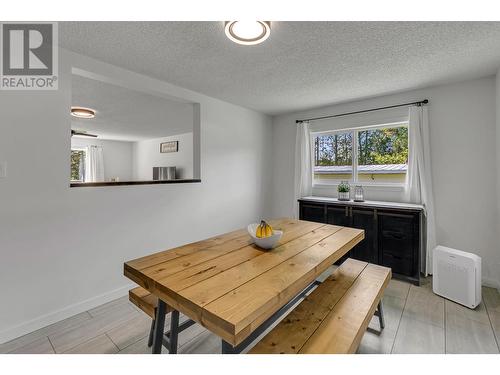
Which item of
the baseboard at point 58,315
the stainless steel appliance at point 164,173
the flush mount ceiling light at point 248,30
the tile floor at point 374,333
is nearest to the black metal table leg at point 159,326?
→ the tile floor at point 374,333

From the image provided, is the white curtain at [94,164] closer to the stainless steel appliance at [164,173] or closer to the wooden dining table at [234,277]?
the stainless steel appliance at [164,173]

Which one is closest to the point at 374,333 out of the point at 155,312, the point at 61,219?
the point at 155,312

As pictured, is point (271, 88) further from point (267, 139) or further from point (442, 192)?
point (442, 192)

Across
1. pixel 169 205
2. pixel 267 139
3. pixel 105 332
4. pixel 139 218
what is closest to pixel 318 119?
pixel 267 139

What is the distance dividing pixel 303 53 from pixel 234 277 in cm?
195

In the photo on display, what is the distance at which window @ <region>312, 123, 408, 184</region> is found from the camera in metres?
3.20

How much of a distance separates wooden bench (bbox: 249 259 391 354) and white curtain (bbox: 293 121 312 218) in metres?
2.06

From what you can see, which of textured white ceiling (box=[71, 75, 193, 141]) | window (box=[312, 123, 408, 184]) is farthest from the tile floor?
textured white ceiling (box=[71, 75, 193, 141])

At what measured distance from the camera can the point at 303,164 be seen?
383 cm

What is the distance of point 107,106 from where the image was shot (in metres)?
3.74

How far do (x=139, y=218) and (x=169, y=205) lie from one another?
1.23 ft

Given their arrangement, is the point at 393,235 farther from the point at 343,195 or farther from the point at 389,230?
the point at 343,195

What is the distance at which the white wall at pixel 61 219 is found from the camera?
1.77m

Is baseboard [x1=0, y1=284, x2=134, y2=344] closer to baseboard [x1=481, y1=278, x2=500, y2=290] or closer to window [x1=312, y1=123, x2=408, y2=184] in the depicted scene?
window [x1=312, y1=123, x2=408, y2=184]
